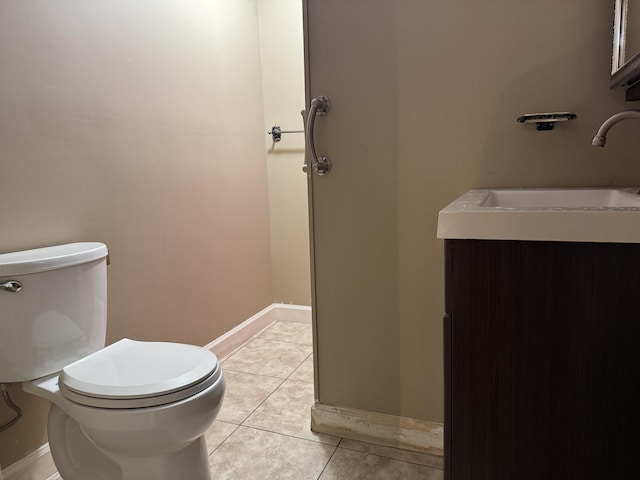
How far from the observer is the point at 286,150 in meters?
2.77

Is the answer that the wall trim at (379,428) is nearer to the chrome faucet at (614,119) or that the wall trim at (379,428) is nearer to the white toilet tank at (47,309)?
the white toilet tank at (47,309)

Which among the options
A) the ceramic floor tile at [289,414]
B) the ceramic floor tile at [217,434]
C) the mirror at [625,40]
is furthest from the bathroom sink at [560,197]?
the ceramic floor tile at [217,434]

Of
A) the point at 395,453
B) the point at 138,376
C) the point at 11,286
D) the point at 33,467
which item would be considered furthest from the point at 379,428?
the point at 11,286

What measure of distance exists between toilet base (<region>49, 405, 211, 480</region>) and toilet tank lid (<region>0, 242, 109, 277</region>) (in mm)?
421

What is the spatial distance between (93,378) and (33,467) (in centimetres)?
52

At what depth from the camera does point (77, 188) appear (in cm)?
157

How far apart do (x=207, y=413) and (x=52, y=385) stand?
0.46m

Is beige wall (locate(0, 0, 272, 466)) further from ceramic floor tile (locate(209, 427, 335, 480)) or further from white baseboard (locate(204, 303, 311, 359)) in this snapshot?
ceramic floor tile (locate(209, 427, 335, 480))

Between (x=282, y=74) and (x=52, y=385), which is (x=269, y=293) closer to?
(x=282, y=74)

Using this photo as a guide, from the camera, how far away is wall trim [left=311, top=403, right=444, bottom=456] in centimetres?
157

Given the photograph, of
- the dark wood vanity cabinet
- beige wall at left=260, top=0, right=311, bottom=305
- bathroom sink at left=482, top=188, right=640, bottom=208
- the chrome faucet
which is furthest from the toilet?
beige wall at left=260, top=0, right=311, bottom=305

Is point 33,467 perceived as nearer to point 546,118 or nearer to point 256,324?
point 256,324

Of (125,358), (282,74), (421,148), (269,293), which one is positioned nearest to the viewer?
(125,358)

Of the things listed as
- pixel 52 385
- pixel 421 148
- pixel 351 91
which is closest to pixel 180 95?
pixel 351 91
